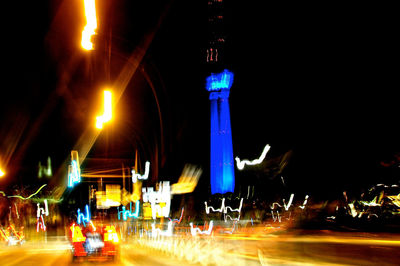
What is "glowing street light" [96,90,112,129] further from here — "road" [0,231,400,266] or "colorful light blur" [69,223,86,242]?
"colorful light blur" [69,223,86,242]

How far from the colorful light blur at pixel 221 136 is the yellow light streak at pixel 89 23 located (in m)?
68.9

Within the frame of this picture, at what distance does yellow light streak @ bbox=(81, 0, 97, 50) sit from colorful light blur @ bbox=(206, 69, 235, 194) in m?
68.9

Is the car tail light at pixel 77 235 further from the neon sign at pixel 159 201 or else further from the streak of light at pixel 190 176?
the streak of light at pixel 190 176

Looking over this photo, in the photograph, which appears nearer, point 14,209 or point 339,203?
point 339,203

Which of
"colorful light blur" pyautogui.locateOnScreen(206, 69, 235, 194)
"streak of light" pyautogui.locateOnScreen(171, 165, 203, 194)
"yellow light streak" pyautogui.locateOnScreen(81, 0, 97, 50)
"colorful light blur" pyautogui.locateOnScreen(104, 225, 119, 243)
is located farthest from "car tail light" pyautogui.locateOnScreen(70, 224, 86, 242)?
"streak of light" pyautogui.locateOnScreen(171, 165, 203, 194)

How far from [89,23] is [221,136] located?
2853 inches

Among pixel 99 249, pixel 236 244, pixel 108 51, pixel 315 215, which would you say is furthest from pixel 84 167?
pixel 236 244

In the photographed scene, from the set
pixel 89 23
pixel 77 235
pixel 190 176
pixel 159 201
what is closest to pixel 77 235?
pixel 77 235

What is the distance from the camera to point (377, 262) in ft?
45.5

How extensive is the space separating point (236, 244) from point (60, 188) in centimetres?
4365

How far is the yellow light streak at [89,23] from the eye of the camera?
12.3 metres

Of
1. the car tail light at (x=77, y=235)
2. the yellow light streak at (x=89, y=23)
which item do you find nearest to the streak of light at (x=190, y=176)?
the car tail light at (x=77, y=235)

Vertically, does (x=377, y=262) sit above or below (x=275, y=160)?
below

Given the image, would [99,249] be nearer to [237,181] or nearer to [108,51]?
[108,51]
